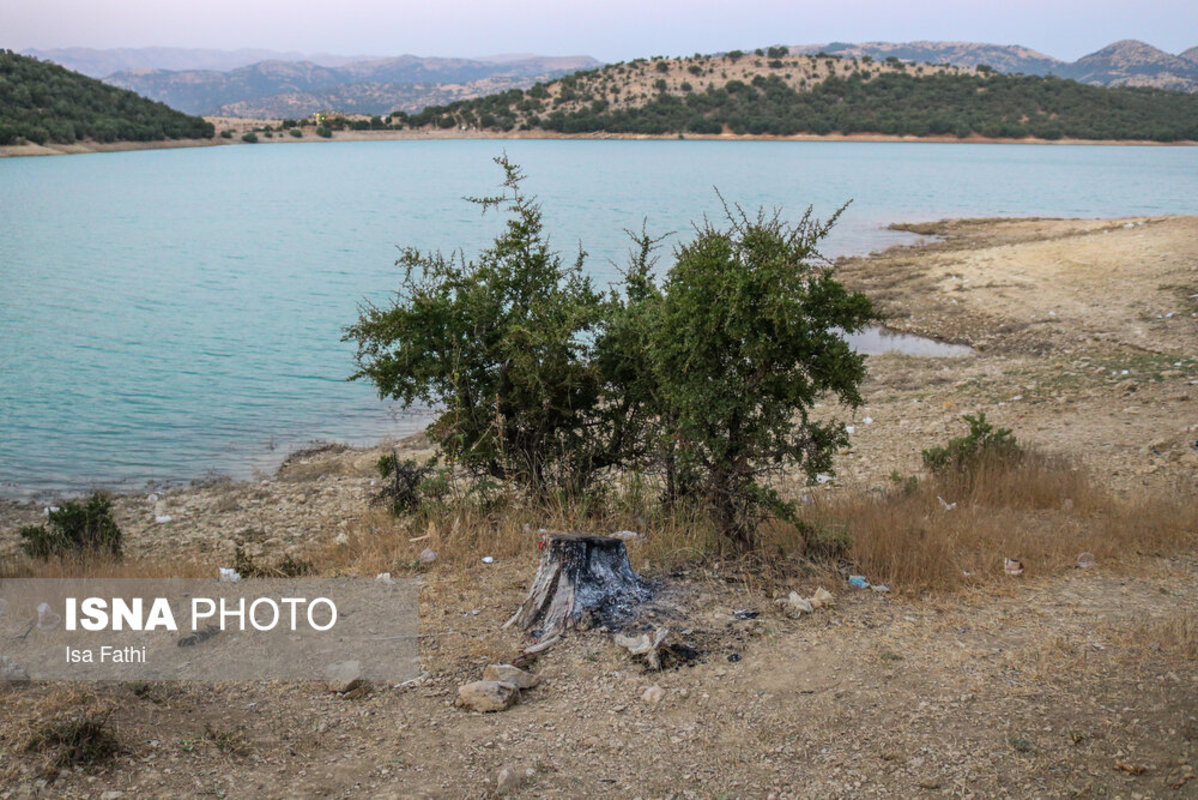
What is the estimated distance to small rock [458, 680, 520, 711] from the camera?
445cm

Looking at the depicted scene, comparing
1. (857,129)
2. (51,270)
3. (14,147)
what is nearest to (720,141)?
(857,129)

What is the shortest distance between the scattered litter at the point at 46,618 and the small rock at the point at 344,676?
195cm

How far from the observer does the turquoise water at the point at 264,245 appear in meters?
14.2

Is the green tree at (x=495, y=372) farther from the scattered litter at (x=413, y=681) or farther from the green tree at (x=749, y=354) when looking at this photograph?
the scattered litter at (x=413, y=681)

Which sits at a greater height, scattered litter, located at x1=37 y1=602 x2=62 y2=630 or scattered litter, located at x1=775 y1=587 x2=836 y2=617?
scattered litter, located at x1=775 y1=587 x2=836 y2=617

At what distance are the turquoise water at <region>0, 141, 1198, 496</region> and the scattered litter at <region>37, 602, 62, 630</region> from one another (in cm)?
537

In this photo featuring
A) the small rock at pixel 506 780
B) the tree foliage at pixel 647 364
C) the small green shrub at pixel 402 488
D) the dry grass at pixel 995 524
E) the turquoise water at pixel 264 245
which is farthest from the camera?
the turquoise water at pixel 264 245

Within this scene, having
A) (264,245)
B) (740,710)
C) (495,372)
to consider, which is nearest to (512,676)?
(740,710)

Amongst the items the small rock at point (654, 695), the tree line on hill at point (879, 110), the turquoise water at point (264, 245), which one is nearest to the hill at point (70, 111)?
the turquoise water at point (264, 245)

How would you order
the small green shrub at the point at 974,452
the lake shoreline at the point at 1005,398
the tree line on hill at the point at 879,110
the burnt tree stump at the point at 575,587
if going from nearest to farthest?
the burnt tree stump at the point at 575,587 < the small green shrub at the point at 974,452 < the lake shoreline at the point at 1005,398 < the tree line on hill at the point at 879,110

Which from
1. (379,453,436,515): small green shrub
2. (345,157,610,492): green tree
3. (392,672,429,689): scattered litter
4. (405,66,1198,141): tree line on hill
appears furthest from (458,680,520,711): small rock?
(405,66,1198,141): tree line on hill

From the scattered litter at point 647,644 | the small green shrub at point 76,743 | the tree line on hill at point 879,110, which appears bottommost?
the scattered litter at point 647,644

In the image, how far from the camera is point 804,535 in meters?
6.29

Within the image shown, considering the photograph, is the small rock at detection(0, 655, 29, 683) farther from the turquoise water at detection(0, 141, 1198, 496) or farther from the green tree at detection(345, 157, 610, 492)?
the turquoise water at detection(0, 141, 1198, 496)
